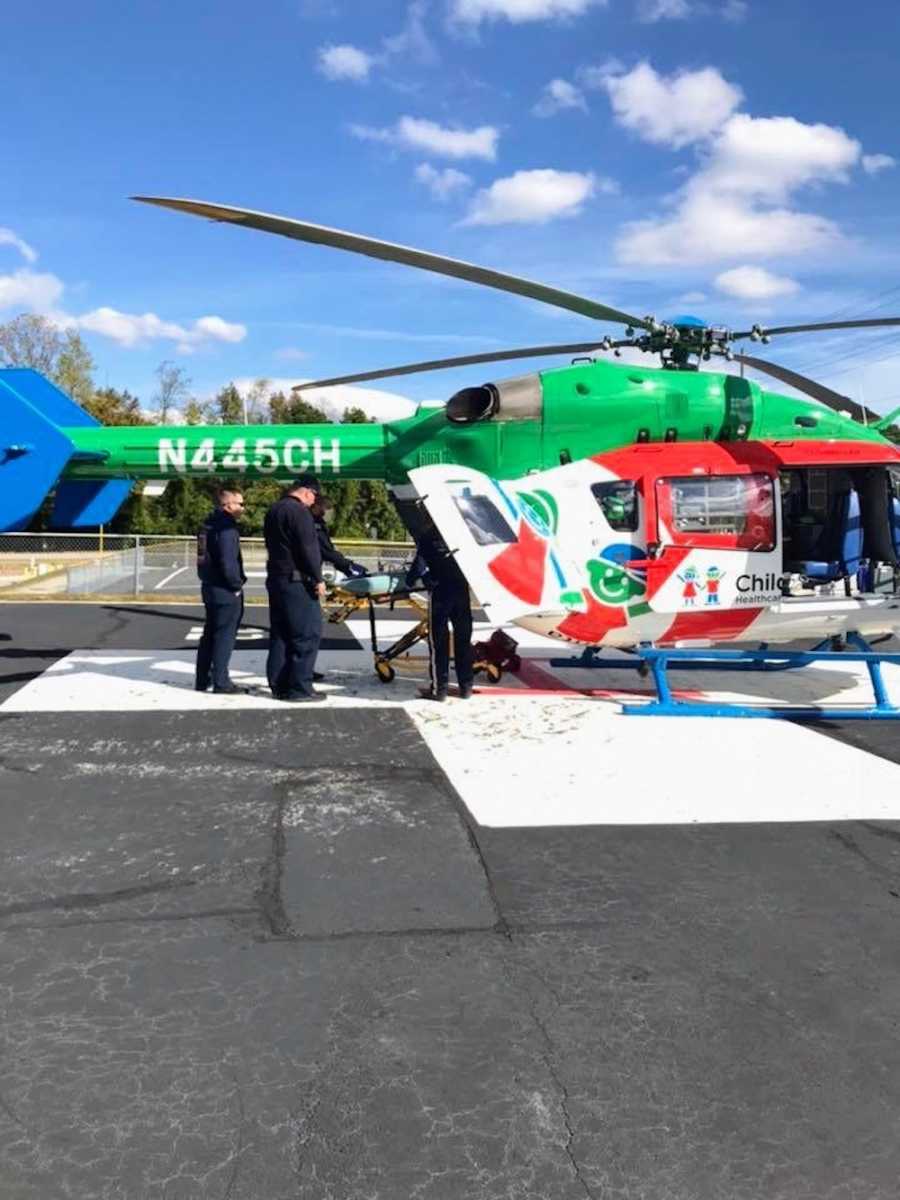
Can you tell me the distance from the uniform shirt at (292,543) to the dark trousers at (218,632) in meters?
0.66

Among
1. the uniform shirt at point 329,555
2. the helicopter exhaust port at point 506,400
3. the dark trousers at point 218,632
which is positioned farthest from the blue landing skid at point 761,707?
the dark trousers at point 218,632

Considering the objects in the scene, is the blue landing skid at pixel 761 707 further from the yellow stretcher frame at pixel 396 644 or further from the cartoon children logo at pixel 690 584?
the yellow stretcher frame at pixel 396 644

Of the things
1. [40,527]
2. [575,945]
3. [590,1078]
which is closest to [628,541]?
[575,945]

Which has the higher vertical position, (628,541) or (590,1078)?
(628,541)

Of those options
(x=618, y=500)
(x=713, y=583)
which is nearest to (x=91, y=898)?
(x=618, y=500)

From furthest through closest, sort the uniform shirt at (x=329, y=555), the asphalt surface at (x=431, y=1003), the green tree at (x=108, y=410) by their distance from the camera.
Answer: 1. the green tree at (x=108, y=410)
2. the uniform shirt at (x=329, y=555)
3. the asphalt surface at (x=431, y=1003)

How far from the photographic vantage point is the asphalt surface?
2355 millimetres

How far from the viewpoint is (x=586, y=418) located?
321 inches

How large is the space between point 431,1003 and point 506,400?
609cm

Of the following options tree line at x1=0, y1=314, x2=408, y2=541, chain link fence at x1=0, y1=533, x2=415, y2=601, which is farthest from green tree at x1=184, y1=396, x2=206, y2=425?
chain link fence at x1=0, y1=533, x2=415, y2=601

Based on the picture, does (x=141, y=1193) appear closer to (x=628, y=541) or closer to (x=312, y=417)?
(x=628, y=541)

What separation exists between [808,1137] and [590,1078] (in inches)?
24.0

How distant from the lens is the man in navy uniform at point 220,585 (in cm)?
818

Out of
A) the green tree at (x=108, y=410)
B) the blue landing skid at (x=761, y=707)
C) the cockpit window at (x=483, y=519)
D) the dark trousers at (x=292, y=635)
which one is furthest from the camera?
the green tree at (x=108, y=410)
